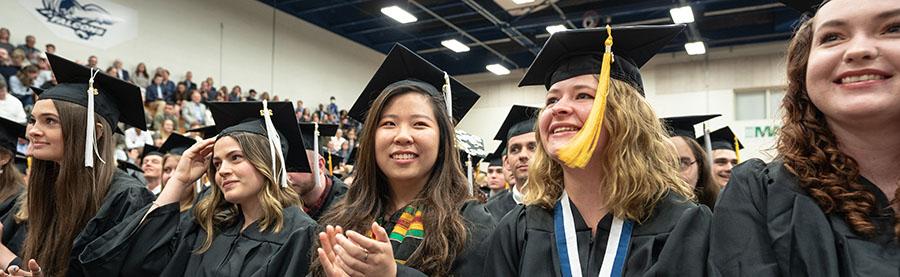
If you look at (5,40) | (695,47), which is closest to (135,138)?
(5,40)

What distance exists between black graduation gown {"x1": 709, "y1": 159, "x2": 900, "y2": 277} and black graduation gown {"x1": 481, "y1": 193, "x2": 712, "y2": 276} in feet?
0.50

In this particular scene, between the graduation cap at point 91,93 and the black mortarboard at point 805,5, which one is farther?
the graduation cap at point 91,93

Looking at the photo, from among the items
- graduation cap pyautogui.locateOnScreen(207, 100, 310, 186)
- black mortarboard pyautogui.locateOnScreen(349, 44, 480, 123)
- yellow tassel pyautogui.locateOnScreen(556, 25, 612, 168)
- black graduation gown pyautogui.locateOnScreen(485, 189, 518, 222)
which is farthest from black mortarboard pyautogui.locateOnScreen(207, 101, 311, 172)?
black graduation gown pyautogui.locateOnScreen(485, 189, 518, 222)

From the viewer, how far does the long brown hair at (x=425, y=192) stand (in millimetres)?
2303

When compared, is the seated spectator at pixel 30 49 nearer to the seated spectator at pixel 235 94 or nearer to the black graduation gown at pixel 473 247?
the seated spectator at pixel 235 94

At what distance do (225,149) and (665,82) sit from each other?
60.9 ft

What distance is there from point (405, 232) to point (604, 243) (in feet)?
2.70

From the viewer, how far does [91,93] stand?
10.7 feet

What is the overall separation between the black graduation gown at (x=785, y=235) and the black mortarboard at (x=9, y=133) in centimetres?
463

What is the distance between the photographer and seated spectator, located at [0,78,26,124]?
8730 millimetres

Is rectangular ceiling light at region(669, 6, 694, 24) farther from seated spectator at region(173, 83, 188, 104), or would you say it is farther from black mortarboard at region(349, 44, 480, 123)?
black mortarboard at region(349, 44, 480, 123)

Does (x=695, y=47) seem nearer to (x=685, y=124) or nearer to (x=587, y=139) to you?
(x=685, y=124)

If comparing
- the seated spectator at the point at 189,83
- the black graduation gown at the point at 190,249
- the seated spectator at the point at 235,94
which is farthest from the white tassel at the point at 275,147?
the seated spectator at the point at 235,94

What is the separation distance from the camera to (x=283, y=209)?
312 centimetres
